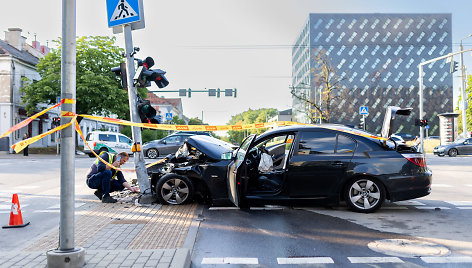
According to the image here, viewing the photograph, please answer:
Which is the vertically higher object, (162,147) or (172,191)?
(162,147)

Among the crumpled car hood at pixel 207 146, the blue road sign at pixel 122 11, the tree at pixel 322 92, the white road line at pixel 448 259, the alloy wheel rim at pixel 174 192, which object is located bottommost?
the white road line at pixel 448 259

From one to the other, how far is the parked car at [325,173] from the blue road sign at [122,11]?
11.3 ft

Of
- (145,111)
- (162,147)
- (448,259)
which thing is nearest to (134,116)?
(145,111)

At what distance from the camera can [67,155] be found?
4293 mm

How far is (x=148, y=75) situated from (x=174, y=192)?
2.51 metres

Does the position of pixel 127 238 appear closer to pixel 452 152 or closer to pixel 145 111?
pixel 145 111

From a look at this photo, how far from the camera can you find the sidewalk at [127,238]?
4.46 m

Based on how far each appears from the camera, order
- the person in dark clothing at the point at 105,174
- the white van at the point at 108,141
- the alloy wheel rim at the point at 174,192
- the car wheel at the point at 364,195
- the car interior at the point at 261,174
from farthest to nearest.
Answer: the white van at the point at 108,141 < the person in dark clothing at the point at 105,174 < the alloy wheel rim at the point at 174,192 < the car interior at the point at 261,174 < the car wheel at the point at 364,195

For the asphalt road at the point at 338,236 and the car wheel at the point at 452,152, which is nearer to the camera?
the asphalt road at the point at 338,236

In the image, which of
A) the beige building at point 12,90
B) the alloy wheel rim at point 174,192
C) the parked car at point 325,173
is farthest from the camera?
the beige building at point 12,90

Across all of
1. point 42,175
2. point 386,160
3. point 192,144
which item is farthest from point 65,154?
point 42,175

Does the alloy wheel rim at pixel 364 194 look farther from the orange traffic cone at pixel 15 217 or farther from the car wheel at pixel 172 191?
the orange traffic cone at pixel 15 217

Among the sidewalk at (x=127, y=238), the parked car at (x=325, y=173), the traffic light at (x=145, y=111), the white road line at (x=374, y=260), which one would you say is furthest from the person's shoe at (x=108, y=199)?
the white road line at (x=374, y=260)

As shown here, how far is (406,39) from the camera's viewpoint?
8569 centimetres
